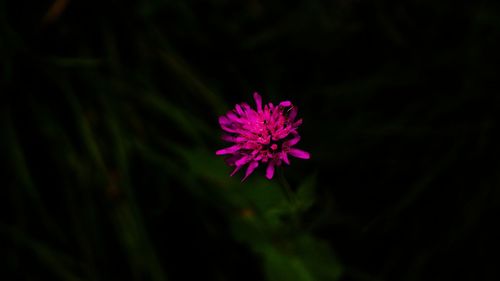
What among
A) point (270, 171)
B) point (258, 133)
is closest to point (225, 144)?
point (258, 133)

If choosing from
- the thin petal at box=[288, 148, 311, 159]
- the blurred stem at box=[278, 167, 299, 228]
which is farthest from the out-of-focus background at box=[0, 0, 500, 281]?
the thin petal at box=[288, 148, 311, 159]

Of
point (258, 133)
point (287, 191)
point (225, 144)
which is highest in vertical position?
point (225, 144)

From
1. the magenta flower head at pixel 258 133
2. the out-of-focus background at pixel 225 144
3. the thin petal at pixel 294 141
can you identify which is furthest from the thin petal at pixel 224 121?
the out-of-focus background at pixel 225 144

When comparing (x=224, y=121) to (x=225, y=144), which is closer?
(x=224, y=121)

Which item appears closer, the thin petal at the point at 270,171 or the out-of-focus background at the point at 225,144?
the thin petal at the point at 270,171

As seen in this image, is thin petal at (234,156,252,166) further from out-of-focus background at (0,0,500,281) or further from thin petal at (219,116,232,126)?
out-of-focus background at (0,0,500,281)

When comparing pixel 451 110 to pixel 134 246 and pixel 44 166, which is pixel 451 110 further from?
pixel 44 166

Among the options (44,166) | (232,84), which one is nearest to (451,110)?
(232,84)

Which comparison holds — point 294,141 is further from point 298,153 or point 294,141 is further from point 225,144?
point 225,144

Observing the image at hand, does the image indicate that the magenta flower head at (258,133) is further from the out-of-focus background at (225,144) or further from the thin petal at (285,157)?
the out-of-focus background at (225,144)
